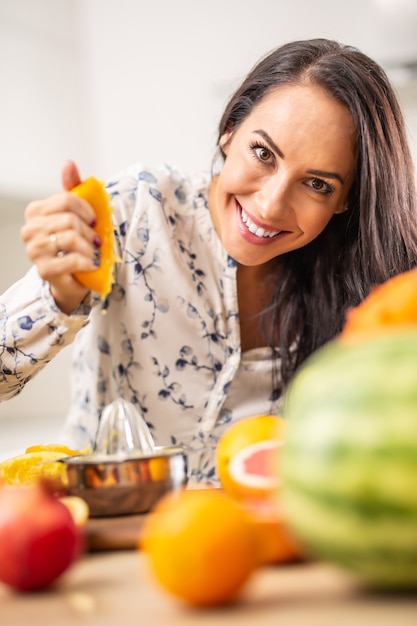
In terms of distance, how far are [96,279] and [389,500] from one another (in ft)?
2.44

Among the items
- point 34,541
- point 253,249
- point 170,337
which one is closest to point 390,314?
point 34,541

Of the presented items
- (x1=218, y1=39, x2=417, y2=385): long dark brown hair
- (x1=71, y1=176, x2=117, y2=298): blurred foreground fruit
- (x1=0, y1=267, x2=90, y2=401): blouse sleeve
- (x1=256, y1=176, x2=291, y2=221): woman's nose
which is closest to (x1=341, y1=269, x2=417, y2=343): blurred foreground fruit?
(x1=71, y1=176, x2=117, y2=298): blurred foreground fruit

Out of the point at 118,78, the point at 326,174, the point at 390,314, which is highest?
the point at 118,78

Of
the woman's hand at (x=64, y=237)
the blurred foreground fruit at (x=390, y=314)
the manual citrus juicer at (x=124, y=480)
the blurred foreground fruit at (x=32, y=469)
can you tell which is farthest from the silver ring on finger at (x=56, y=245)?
the blurred foreground fruit at (x=390, y=314)

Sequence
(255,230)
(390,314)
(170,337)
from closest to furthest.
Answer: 1. (390,314)
2. (255,230)
3. (170,337)

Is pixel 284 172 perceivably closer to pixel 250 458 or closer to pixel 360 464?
pixel 250 458

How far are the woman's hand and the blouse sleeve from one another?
0.19 feet

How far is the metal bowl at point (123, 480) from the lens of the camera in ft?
2.47

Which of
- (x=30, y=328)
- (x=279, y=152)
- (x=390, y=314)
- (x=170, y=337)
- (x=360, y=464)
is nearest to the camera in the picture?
(x=360, y=464)

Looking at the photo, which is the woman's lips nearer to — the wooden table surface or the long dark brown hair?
the long dark brown hair

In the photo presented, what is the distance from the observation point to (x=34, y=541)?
530 mm

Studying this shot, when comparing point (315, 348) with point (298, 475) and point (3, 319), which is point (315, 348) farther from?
point (298, 475)

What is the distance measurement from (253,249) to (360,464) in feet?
3.97

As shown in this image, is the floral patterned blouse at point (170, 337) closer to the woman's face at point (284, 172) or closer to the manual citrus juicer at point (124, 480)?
the woman's face at point (284, 172)
